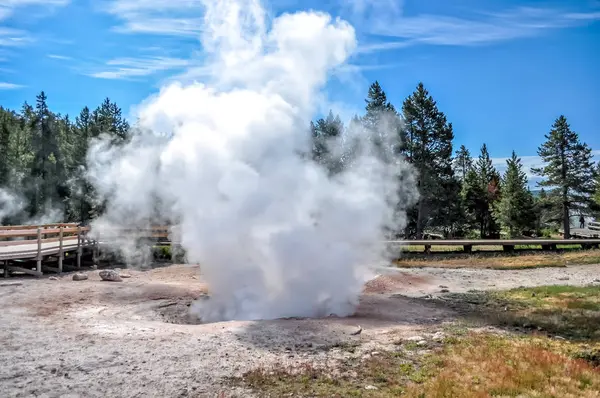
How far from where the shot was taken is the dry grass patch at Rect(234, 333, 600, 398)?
7.90 meters

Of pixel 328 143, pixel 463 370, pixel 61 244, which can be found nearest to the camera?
pixel 463 370

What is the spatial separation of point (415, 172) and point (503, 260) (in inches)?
563

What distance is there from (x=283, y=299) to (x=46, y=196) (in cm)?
4212

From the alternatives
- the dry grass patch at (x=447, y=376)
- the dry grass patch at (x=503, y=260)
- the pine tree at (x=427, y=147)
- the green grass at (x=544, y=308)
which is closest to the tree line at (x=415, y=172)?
the pine tree at (x=427, y=147)

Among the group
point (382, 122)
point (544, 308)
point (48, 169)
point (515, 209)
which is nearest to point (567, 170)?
point (515, 209)

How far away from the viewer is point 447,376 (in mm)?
8516

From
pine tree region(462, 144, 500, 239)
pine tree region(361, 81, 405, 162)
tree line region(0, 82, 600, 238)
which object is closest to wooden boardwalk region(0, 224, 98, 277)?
tree line region(0, 82, 600, 238)

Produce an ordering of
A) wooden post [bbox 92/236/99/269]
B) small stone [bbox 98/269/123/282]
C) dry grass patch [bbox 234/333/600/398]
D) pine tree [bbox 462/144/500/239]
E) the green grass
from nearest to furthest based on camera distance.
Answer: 1. dry grass patch [bbox 234/333/600/398]
2. the green grass
3. small stone [bbox 98/269/123/282]
4. wooden post [bbox 92/236/99/269]
5. pine tree [bbox 462/144/500/239]

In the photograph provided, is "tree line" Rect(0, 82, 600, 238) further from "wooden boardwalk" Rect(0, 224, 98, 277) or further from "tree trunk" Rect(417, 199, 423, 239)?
"wooden boardwalk" Rect(0, 224, 98, 277)

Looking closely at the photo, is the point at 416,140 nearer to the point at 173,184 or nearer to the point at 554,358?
the point at 173,184

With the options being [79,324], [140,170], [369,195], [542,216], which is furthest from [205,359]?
[542,216]

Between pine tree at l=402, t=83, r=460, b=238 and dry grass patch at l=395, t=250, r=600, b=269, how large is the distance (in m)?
11.2

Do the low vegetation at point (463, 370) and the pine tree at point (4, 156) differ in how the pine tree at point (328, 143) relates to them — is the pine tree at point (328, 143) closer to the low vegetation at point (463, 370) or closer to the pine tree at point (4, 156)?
the low vegetation at point (463, 370)

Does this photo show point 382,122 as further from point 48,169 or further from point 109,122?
point 48,169
